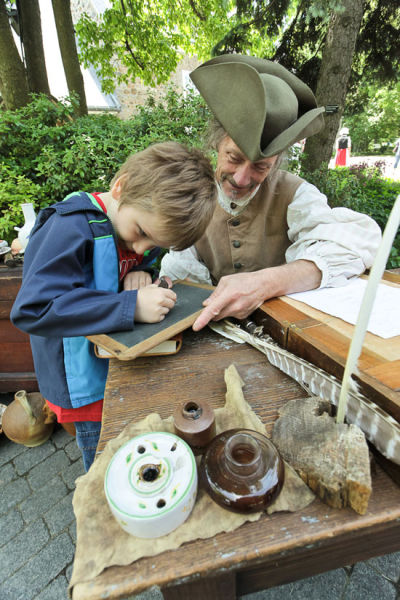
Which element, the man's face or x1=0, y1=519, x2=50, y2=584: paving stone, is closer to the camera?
the man's face

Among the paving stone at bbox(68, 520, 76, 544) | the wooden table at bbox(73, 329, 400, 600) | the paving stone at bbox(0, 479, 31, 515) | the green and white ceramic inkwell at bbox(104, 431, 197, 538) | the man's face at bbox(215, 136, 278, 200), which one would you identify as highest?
the man's face at bbox(215, 136, 278, 200)

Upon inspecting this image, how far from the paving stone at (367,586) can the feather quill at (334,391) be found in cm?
136

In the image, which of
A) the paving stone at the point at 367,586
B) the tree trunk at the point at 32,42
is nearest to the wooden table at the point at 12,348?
the paving stone at the point at 367,586

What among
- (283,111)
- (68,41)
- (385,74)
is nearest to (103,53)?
(68,41)

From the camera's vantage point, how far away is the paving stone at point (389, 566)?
5.10ft

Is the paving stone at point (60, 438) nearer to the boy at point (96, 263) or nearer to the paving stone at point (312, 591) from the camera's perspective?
the boy at point (96, 263)

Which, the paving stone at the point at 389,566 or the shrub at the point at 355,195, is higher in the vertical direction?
the shrub at the point at 355,195

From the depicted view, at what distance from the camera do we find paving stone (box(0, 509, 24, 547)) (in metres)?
1.79

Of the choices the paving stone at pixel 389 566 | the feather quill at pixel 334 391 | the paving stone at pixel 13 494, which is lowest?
the paving stone at pixel 13 494

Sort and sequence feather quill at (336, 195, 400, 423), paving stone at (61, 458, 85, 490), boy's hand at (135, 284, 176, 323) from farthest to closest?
paving stone at (61, 458, 85, 490) → boy's hand at (135, 284, 176, 323) → feather quill at (336, 195, 400, 423)

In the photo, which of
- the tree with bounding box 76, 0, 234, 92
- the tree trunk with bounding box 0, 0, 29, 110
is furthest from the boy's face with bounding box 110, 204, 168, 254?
the tree with bounding box 76, 0, 234, 92

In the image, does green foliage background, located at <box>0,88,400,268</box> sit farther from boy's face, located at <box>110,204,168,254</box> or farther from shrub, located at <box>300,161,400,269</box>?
boy's face, located at <box>110,204,168,254</box>

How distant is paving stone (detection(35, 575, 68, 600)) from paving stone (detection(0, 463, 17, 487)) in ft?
2.65

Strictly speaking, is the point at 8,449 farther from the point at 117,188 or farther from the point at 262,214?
the point at 262,214
